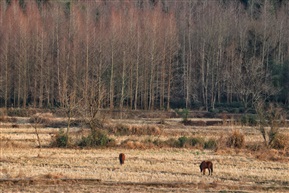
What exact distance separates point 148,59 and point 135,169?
144 feet

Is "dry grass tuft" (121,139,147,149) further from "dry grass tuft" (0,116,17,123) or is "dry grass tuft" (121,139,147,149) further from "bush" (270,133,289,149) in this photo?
"dry grass tuft" (0,116,17,123)

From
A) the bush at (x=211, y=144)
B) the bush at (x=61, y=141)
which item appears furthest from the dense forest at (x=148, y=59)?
the bush at (x=211, y=144)

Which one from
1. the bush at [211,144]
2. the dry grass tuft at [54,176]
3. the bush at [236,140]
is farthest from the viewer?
the bush at [236,140]

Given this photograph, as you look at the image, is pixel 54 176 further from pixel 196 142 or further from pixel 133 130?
pixel 133 130

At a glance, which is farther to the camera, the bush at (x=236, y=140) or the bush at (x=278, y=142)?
the bush at (x=278, y=142)

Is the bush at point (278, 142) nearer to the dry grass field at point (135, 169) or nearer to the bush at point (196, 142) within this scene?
the dry grass field at point (135, 169)

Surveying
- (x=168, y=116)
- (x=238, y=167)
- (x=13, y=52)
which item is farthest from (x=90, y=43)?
(x=238, y=167)

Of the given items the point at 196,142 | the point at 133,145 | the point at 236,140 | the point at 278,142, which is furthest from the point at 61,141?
the point at 278,142

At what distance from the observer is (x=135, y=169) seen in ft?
85.8

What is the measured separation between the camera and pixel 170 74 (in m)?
71.2

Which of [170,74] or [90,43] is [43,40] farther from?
[170,74]

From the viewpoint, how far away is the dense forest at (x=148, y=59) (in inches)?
2702

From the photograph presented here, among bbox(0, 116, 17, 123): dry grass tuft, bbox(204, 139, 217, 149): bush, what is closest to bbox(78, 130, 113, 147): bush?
bbox(204, 139, 217, 149): bush

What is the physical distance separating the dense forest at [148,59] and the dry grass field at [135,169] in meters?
29.3
